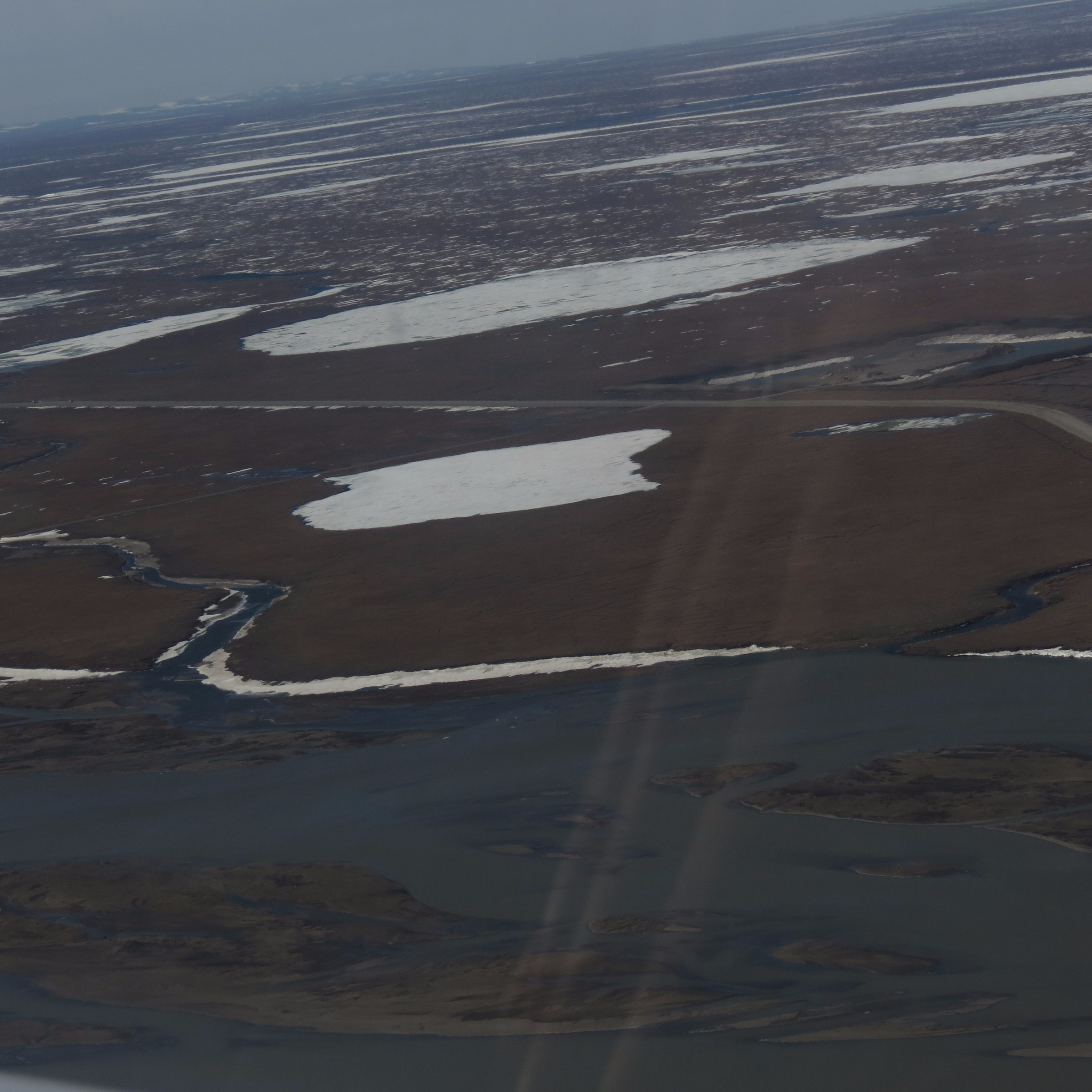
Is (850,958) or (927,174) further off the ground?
(927,174)

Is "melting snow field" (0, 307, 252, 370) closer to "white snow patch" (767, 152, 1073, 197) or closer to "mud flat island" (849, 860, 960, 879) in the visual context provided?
"white snow patch" (767, 152, 1073, 197)

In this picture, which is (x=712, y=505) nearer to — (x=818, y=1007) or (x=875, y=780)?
(x=875, y=780)

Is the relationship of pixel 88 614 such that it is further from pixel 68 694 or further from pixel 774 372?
pixel 774 372

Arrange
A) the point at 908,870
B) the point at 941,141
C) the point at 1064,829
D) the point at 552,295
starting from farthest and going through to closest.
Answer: the point at 941,141, the point at 552,295, the point at 1064,829, the point at 908,870

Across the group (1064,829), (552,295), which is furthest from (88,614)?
(552,295)

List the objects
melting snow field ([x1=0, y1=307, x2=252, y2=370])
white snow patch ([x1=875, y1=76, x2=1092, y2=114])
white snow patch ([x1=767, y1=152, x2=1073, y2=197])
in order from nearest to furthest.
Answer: melting snow field ([x1=0, y1=307, x2=252, y2=370])
white snow patch ([x1=767, y1=152, x2=1073, y2=197])
white snow patch ([x1=875, y1=76, x2=1092, y2=114])

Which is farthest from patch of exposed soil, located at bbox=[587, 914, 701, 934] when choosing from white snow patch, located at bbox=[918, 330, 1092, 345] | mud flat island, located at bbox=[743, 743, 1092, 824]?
white snow patch, located at bbox=[918, 330, 1092, 345]

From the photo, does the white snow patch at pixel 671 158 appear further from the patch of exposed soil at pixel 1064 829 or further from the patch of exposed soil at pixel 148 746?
the patch of exposed soil at pixel 1064 829
